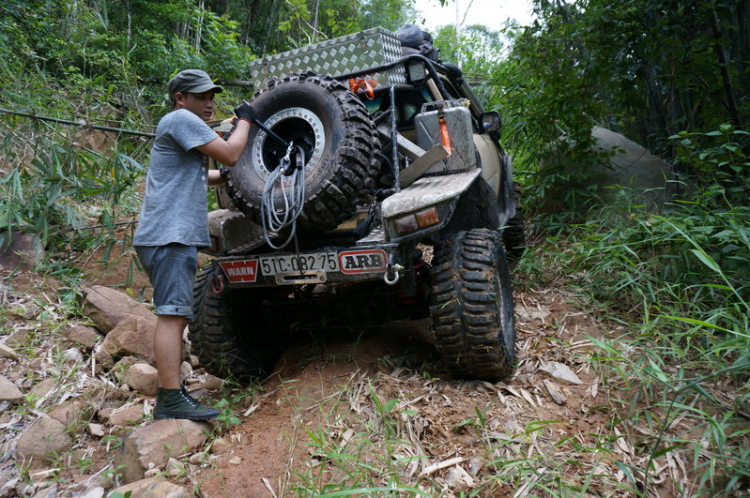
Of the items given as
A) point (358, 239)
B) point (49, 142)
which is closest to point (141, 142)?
point (49, 142)

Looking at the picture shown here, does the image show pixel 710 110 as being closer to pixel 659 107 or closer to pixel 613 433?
pixel 659 107

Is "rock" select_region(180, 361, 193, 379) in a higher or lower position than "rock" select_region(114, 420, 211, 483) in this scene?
lower

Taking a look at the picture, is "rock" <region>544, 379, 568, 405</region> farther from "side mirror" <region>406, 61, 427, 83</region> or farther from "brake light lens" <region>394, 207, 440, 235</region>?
"side mirror" <region>406, 61, 427, 83</region>

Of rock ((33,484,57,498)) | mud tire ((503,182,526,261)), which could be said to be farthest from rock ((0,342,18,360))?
mud tire ((503,182,526,261))

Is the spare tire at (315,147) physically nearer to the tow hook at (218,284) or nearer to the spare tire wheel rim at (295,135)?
the spare tire wheel rim at (295,135)

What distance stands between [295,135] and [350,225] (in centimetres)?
69

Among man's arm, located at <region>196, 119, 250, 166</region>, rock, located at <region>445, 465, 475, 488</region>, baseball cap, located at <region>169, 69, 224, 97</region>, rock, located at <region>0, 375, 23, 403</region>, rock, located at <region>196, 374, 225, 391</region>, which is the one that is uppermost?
baseball cap, located at <region>169, 69, 224, 97</region>

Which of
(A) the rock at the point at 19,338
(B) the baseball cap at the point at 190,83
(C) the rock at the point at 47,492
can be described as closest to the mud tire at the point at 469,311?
(B) the baseball cap at the point at 190,83

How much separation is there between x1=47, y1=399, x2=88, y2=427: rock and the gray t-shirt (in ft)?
3.66

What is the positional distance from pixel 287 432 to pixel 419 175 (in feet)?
5.23

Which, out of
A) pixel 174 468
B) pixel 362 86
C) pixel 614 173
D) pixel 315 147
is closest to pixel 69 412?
pixel 174 468

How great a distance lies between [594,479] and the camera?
2.07m

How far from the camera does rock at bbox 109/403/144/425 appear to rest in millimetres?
2840

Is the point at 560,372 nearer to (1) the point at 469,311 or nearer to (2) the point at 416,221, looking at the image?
(1) the point at 469,311
